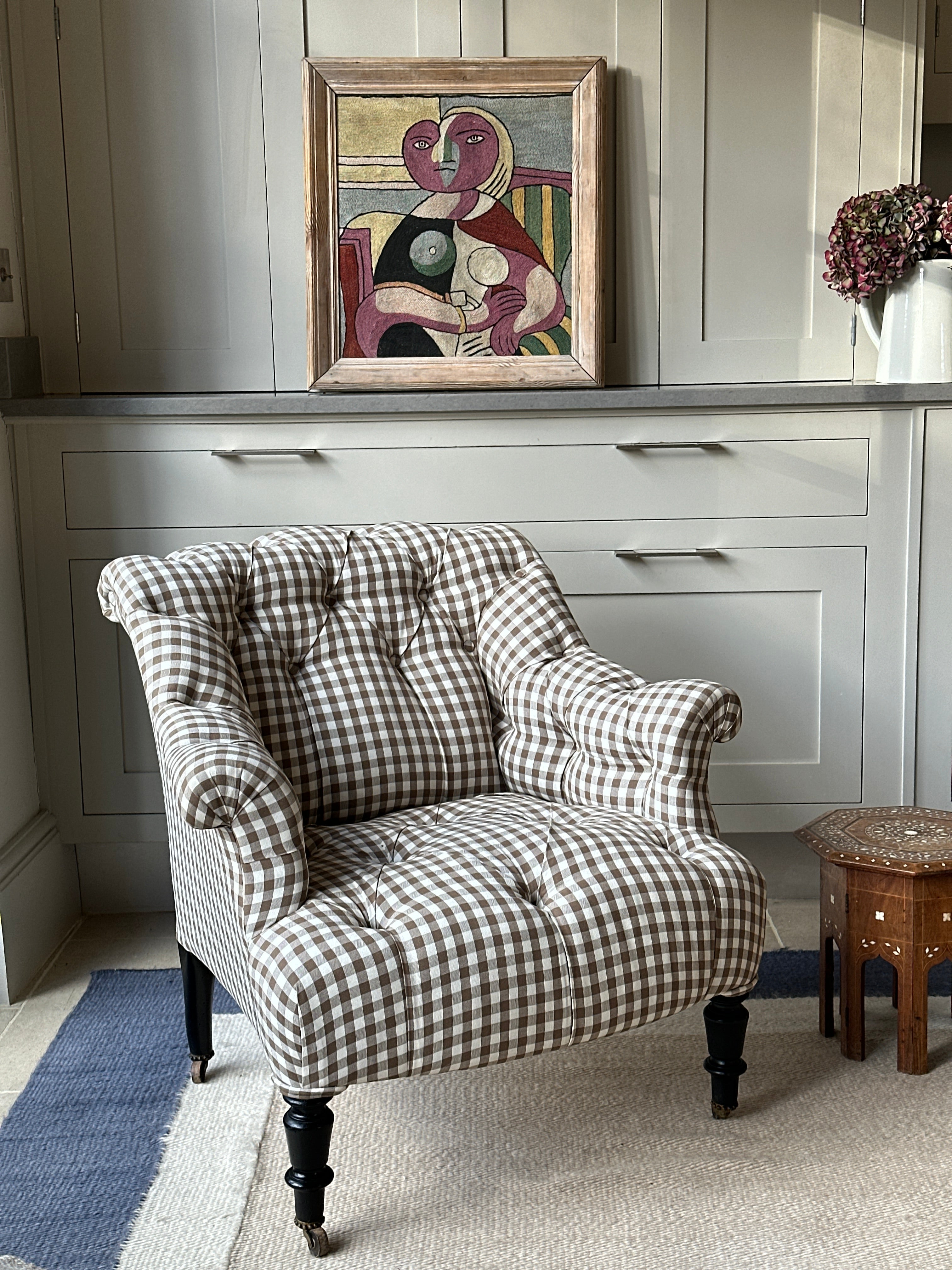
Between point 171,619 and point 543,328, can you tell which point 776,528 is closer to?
point 543,328

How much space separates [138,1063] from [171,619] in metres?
0.74

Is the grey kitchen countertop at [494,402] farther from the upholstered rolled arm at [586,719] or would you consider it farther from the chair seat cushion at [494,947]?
the chair seat cushion at [494,947]

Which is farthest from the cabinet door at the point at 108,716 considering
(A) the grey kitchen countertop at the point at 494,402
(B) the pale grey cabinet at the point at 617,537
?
(A) the grey kitchen countertop at the point at 494,402

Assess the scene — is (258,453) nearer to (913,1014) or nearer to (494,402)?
(494,402)

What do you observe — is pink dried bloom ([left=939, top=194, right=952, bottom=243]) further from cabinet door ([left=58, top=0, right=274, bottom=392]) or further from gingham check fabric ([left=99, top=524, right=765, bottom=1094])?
cabinet door ([left=58, top=0, right=274, bottom=392])

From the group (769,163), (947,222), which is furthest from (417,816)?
(769,163)

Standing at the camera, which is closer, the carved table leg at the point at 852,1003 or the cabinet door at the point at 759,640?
the carved table leg at the point at 852,1003

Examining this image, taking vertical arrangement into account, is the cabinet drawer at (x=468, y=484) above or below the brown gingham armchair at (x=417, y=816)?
above

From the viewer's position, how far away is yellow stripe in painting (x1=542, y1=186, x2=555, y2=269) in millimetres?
2498

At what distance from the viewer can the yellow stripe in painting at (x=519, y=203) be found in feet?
8.18

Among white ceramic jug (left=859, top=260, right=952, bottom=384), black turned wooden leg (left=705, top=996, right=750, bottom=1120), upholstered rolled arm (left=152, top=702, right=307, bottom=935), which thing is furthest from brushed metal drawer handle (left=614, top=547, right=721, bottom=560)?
upholstered rolled arm (left=152, top=702, right=307, bottom=935)

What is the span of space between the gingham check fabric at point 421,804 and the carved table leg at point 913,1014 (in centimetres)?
35

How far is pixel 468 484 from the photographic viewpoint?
2.35m

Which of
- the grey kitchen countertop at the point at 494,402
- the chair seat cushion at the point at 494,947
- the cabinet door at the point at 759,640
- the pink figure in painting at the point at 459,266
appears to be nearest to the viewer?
the chair seat cushion at the point at 494,947
